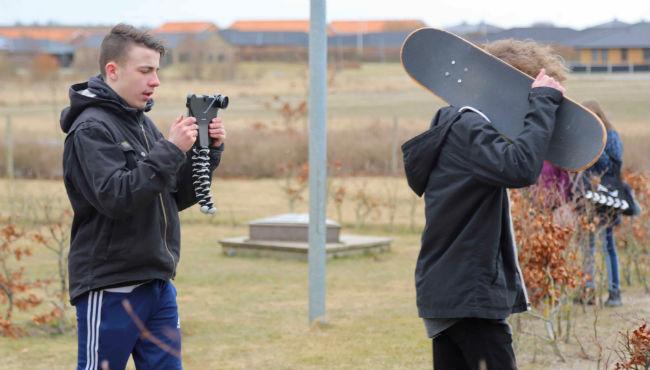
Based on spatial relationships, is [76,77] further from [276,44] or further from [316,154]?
[316,154]

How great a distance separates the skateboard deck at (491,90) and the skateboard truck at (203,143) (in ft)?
2.34

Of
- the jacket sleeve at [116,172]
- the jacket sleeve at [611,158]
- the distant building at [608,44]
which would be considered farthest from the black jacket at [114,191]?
the distant building at [608,44]

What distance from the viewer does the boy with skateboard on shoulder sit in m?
3.48

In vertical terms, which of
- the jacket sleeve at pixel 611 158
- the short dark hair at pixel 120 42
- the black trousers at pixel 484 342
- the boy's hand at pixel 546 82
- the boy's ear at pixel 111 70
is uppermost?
the short dark hair at pixel 120 42

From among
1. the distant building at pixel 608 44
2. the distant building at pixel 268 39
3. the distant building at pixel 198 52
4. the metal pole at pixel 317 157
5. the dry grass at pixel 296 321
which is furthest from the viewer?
the distant building at pixel 268 39

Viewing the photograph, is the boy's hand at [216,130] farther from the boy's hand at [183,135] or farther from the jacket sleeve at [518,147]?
the jacket sleeve at [518,147]

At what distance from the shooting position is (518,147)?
3.46 m

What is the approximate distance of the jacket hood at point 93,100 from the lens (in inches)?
152

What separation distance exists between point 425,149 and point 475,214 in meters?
0.28

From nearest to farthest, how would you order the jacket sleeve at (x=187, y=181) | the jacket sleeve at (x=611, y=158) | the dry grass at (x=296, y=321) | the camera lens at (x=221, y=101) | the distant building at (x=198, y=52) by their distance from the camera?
the camera lens at (x=221, y=101) → the jacket sleeve at (x=187, y=181) → the dry grass at (x=296, y=321) → the jacket sleeve at (x=611, y=158) → the distant building at (x=198, y=52)

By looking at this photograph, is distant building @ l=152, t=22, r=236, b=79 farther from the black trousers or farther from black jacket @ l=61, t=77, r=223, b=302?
the black trousers

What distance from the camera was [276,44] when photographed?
113 ft

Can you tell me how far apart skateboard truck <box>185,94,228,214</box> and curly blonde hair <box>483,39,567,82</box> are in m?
1.00

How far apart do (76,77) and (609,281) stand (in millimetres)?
21238
